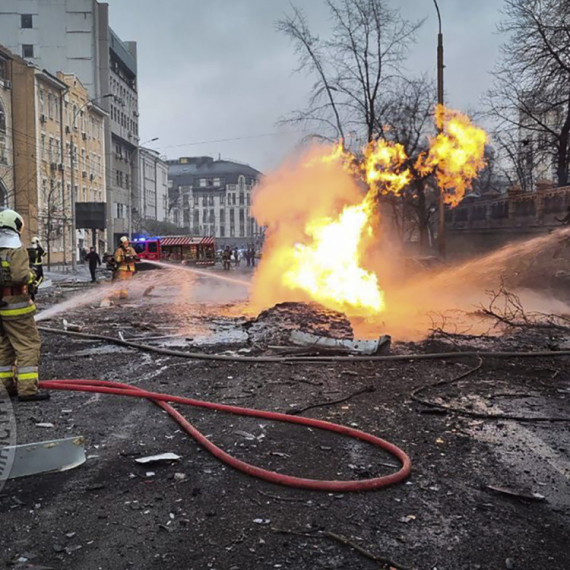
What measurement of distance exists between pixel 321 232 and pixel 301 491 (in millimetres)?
11533

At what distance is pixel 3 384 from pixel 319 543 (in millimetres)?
4347

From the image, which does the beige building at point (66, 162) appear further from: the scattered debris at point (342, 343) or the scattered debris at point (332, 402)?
the scattered debris at point (332, 402)

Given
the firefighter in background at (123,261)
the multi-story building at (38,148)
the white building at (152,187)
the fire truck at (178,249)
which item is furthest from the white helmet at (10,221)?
the white building at (152,187)

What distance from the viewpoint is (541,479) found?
397 centimetres

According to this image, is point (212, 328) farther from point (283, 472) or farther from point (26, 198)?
point (26, 198)

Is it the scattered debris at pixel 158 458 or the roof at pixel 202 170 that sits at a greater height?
the roof at pixel 202 170

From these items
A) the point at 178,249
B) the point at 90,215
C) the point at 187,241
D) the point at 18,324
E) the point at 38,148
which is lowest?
the point at 18,324

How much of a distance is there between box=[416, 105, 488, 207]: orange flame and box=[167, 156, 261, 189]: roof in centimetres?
9755

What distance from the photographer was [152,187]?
86688 millimetres

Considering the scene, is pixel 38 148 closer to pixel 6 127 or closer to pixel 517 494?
pixel 6 127

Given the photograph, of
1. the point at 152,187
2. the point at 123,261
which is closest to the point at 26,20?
the point at 152,187

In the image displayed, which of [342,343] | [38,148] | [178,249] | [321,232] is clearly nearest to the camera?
[342,343]

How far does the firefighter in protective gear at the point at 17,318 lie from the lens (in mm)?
5638

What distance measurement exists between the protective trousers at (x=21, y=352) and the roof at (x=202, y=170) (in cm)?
11137
